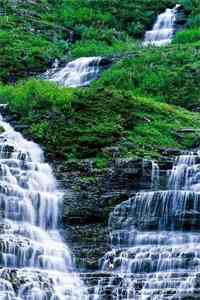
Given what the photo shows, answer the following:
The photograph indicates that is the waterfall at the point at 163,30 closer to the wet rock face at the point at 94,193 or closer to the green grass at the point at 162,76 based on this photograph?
the green grass at the point at 162,76

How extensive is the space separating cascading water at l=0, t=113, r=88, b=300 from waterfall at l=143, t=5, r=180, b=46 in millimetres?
20031

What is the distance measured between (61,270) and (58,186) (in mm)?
2849

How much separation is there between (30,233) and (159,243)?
2993mm

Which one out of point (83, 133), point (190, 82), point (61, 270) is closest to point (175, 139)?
point (83, 133)

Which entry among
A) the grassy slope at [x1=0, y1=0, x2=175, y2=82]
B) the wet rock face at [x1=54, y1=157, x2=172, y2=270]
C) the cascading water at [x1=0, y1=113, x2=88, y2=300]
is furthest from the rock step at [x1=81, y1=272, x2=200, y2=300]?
the grassy slope at [x1=0, y1=0, x2=175, y2=82]

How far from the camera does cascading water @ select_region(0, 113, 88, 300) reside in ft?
64.8

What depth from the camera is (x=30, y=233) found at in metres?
→ 21.7

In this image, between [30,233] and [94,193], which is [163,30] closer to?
[94,193]

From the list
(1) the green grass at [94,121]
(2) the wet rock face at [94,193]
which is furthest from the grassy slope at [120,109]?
(2) the wet rock face at [94,193]

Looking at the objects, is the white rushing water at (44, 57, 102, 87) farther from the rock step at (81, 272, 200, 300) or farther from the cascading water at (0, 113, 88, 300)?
the rock step at (81, 272, 200, 300)

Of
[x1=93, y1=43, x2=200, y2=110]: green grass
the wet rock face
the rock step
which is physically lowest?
the rock step

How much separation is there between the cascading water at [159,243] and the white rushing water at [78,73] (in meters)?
12.6

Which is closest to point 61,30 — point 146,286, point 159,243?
point 159,243

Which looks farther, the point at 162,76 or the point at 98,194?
the point at 162,76
